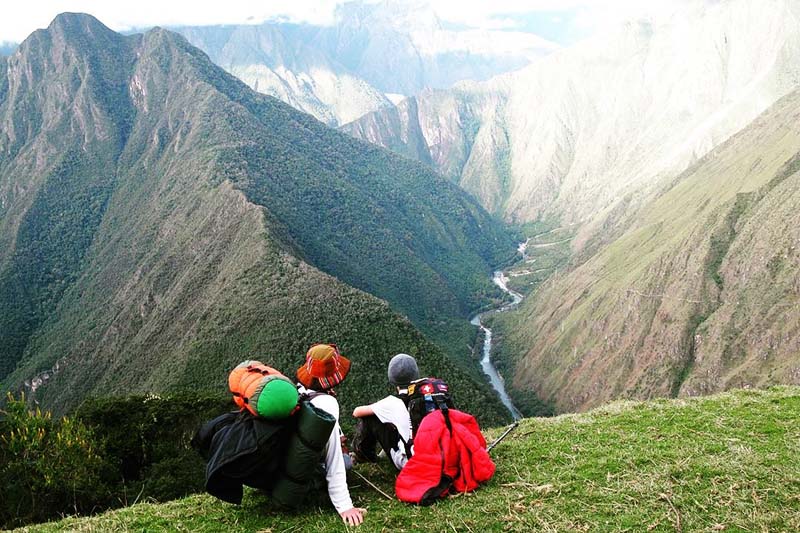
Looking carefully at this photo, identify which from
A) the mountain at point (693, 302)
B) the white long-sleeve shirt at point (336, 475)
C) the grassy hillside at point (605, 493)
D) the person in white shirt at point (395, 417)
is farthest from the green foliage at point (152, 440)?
the mountain at point (693, 302)

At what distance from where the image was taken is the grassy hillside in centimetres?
927

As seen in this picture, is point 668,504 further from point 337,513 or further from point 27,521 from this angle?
point 27,521

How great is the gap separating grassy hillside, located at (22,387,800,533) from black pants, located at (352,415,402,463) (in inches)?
13.5

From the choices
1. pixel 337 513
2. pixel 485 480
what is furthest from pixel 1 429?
pixel 485 480

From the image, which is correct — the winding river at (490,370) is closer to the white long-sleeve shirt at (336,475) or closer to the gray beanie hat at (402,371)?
the gray beanie hat at (402,371)

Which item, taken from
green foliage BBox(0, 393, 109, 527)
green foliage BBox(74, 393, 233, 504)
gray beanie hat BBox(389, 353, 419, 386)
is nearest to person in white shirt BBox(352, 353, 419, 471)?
gray beanie hat BBox(389, 353, 419, 386)

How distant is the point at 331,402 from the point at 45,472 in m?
10.6

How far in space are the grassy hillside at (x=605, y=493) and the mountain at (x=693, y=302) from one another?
87.4 m

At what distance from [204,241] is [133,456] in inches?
3988

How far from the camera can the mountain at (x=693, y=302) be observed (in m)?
101

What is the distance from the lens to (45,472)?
16.3m

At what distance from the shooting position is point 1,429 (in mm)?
20562

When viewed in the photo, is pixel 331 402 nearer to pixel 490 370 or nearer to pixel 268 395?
pixel 268 395

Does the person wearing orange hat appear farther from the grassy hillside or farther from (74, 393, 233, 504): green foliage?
(74, 393, 233, 504): green foliage
